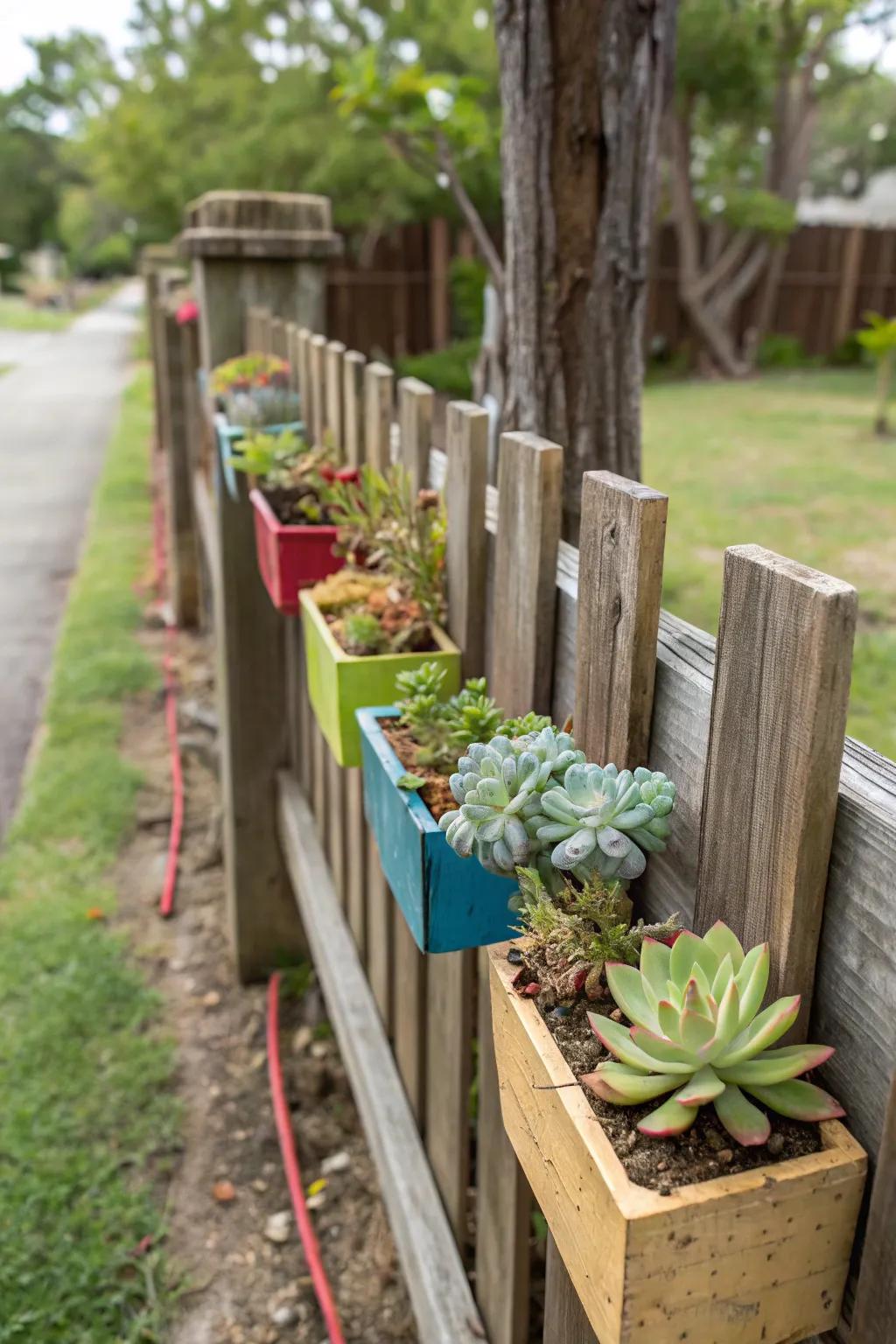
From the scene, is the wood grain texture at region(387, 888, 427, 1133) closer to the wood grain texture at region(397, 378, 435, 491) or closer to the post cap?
the wood grain texture at region(397, 378, 435, 491)

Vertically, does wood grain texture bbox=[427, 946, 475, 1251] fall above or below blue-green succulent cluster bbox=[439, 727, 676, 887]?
below

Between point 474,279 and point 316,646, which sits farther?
point 474,279

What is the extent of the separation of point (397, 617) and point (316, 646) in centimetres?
17

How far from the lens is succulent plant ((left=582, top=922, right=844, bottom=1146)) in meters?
0.83

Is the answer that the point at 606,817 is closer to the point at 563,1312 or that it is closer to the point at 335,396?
the point at 563,1312

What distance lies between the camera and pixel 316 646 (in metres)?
1.90

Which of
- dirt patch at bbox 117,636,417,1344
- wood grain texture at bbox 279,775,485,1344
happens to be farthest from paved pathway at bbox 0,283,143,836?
wood grain texture at bbox 279,775,485,1344

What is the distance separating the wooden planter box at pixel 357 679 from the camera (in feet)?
5.54

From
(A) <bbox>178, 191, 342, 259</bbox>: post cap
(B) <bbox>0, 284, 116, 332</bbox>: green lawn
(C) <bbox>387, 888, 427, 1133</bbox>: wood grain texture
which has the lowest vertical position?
(B) <bbox>0, 284, 116, 332</bbox>: green lawn

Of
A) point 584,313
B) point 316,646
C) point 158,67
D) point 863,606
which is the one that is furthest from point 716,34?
point 316,646

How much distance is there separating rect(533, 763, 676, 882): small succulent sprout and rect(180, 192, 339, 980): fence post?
2.18m

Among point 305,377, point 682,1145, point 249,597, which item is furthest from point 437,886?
point 249,597

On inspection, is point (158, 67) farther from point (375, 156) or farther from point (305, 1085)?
point (305, 1085)

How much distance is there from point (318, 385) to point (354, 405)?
1.31 feet
